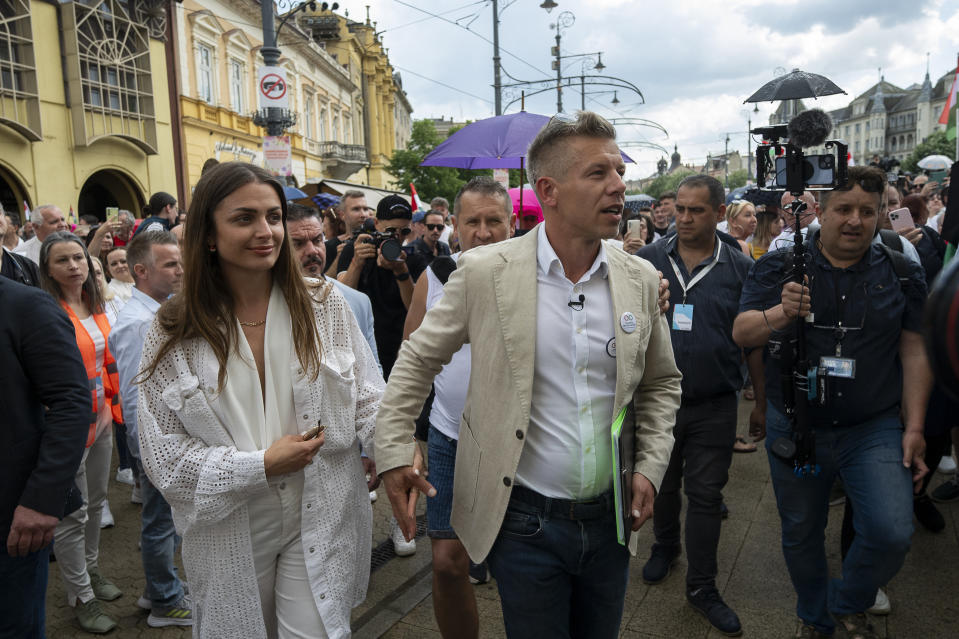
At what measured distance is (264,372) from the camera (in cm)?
227

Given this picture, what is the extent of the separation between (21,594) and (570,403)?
2.11m

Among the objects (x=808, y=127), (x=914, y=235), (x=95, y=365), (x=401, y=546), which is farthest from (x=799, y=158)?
(x=95, y=365)

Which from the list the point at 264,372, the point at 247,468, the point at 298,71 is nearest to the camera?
the point at 247,468

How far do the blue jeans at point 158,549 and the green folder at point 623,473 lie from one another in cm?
257

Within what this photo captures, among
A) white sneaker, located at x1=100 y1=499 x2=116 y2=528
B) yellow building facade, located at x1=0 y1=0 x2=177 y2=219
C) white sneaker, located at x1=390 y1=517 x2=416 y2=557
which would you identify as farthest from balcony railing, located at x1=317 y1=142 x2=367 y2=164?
white sneaker, located at x1=390 y1=517 x2=416 y2=557

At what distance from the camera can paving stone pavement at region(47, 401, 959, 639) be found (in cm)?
350

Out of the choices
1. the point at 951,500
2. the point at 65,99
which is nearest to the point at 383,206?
the point at 951,500

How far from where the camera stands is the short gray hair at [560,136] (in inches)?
85.0

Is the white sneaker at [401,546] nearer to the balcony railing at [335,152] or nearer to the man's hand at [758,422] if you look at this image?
the man's hand at [758,422]

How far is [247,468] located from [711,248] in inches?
118

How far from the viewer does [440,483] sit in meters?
3.02

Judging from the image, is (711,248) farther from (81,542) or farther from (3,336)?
(81,542)

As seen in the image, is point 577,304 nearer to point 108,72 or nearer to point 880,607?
point 880,607

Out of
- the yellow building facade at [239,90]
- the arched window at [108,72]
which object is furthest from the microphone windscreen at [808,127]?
the arched window at [108,72]
